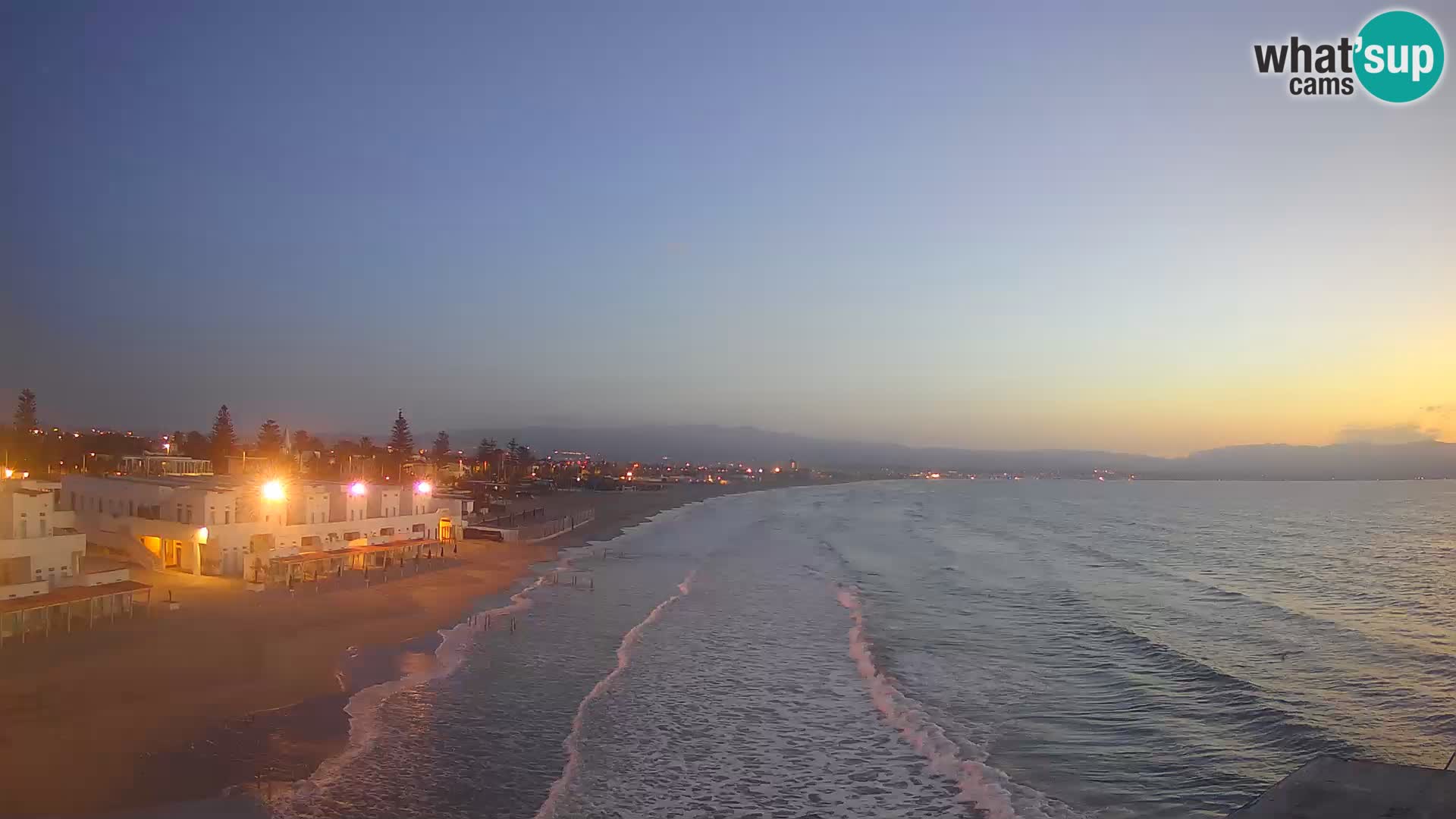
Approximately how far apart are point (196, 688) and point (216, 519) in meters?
16.6

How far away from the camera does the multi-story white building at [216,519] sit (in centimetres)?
3569

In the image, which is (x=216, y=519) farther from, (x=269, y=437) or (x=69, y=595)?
(x=269, y=437)

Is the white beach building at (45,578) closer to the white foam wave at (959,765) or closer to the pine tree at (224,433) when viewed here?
the white foam wave at (959,765)

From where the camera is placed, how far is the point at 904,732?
21.1 meters

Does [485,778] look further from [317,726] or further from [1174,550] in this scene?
[1174,550]

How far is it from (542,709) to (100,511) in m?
29.4

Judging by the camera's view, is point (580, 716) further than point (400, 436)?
No

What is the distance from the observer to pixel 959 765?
1888 centimetres

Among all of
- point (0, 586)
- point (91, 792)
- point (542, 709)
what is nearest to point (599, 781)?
point (542, 709)

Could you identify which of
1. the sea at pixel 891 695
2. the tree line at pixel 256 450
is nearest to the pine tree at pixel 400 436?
the tree line at pixel 256 450

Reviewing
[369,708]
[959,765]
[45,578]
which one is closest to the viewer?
[959,765]

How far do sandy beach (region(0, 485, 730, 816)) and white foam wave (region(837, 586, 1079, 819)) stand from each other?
13.4 meters

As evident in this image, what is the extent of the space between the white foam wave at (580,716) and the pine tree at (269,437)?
4366 inches

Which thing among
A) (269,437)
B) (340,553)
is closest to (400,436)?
(269,437)
